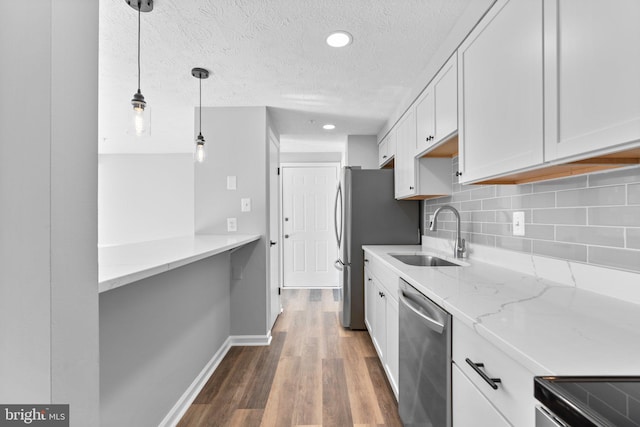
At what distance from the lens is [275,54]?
208 cm

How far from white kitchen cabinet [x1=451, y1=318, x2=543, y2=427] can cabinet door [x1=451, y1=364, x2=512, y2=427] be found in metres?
0.01

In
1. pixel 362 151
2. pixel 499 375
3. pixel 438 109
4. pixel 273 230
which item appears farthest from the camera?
pixel 362 151

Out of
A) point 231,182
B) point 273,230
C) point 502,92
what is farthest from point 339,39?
point 273,230

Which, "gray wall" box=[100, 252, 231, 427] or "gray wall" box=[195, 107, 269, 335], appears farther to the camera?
"gray wall" box=[195, 107, 269, 335]

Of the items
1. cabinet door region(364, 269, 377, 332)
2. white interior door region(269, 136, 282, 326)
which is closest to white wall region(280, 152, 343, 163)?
white interior door region(269, 136, 282, 326)

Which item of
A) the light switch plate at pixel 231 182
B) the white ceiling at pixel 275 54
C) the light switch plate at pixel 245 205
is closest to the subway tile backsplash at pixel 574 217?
the white ceiling at pixel 275 54

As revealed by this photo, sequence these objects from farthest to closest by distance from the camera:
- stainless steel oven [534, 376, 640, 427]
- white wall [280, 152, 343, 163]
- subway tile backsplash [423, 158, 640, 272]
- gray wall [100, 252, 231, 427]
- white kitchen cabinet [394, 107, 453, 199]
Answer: white wall [280, 152, 343, 163]
white kitchen cabinet [394, 107, 453, 199]
gray wall [100, 252, 231, 427]
subway tile backsplash [423, 158, 640, 272]
stainless steel oven [534, 376, 640, 427]

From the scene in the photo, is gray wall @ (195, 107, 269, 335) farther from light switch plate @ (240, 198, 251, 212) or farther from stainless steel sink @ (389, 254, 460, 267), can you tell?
stainless steel sink @ (389, 254, 460, 267)

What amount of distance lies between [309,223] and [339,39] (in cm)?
347

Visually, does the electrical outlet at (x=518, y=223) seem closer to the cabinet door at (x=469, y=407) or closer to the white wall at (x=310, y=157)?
the cabinet door at (x=469, y=407)

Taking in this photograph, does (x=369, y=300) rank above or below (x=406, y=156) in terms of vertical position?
below

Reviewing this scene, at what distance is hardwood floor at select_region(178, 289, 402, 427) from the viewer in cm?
182

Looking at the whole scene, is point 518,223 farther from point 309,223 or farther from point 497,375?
point 309,223

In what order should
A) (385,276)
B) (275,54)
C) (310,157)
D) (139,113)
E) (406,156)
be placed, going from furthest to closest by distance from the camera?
(310,157) < (406,156) < (385,276) < (275,54) < (139,113)
